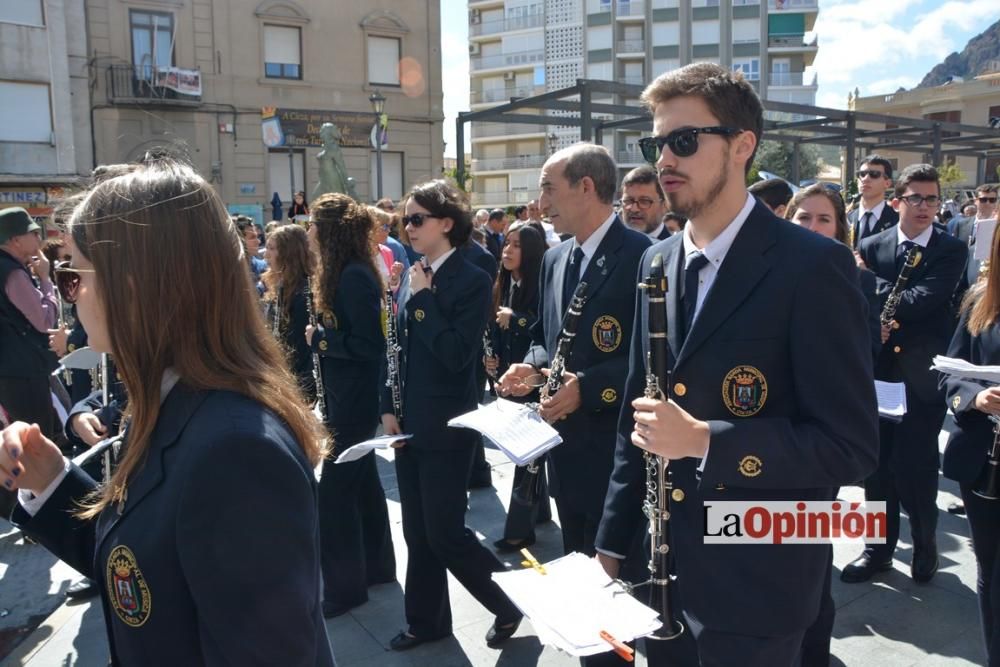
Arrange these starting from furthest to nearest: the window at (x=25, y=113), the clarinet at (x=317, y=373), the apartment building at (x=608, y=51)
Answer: the apartment building at (x=608, y=51) < the window at (x=25, y=113) < the clarinet at (x=317, y=373)

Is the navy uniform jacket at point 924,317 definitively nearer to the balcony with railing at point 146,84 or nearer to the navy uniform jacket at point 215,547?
the navy uniform jacket at point 215,547

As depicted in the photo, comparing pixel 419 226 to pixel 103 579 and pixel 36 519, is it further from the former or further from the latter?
pixel 103 579

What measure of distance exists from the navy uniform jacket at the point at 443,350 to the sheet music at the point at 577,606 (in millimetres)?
1615

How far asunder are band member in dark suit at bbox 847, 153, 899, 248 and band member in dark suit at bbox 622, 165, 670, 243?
1.71 meters

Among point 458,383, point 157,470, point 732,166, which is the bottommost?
point 458,383

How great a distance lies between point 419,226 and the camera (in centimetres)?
389

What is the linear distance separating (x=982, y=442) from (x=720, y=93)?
1934mm

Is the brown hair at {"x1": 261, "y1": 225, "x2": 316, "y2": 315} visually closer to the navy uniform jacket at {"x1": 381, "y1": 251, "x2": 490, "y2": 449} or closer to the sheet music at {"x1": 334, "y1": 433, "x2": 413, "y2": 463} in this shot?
the navy uniform jacket at {"x1": 381, "y1": 251, "x2": 490, "y2": 449}

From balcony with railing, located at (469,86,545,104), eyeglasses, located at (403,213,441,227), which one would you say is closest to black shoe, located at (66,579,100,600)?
eyeglasses, located at (403,213,441,227)

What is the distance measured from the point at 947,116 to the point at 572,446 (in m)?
61.1

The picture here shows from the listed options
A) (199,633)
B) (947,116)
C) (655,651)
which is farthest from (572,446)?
(947,116)

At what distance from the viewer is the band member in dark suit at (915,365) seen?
4449mm

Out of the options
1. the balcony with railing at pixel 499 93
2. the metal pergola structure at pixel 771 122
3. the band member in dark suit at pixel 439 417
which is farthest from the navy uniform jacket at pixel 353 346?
the balcony with railing at pixel 499 93

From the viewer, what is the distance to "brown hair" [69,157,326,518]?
Result: 1.55 m
